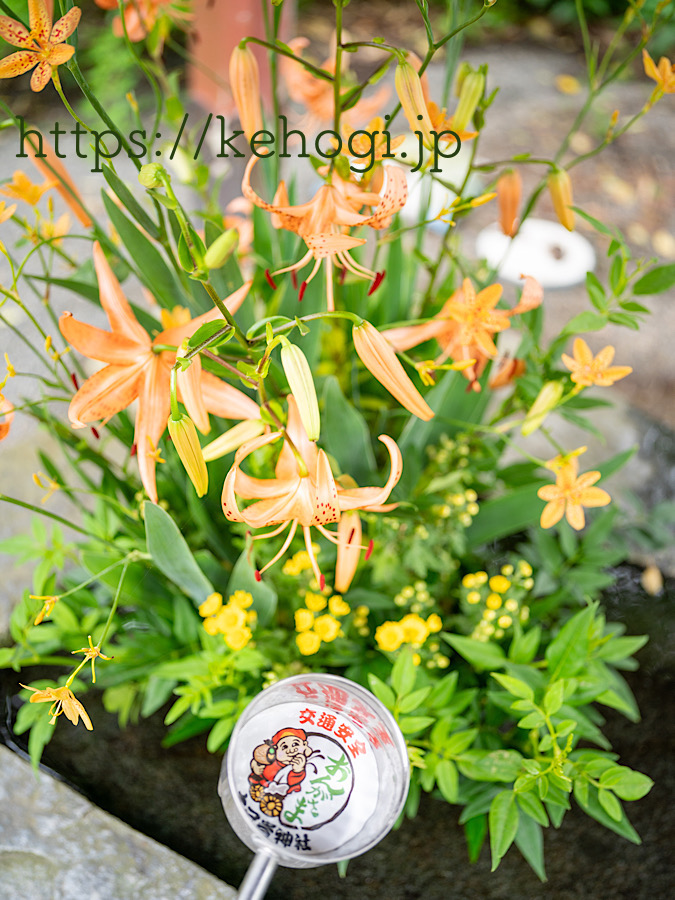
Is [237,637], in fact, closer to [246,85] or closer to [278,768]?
[278,768]

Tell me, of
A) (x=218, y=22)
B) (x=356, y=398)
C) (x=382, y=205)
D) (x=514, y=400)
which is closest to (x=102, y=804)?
(x=356, y=398)

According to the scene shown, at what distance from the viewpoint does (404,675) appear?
0.74 metres

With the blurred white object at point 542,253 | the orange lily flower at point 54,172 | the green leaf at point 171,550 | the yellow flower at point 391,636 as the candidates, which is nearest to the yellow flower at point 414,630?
the yellow flower at point 391,636

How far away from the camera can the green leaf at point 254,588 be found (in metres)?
0.82

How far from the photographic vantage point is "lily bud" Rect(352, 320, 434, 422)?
0.52 meters

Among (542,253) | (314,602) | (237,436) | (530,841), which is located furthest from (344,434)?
(542,253)

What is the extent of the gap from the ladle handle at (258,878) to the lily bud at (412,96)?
2.08 ft

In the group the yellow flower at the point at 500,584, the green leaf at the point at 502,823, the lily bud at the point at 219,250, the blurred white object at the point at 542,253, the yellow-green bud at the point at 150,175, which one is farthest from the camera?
the blurred white object at the point at 542,253

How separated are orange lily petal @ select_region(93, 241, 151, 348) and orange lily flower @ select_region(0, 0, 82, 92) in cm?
16

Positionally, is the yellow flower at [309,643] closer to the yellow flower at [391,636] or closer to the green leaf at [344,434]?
the yellow flower at [391,636]

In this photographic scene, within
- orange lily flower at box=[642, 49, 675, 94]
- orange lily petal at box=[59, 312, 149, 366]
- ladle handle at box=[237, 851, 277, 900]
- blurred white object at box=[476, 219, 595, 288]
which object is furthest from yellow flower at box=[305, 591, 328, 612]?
blurred white object at box=[476, 219, 595, 288]

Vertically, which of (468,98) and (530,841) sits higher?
(468,98)

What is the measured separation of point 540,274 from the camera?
6.31ft

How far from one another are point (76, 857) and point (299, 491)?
2.00 ft
